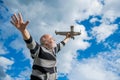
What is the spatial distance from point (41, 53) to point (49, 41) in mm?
510

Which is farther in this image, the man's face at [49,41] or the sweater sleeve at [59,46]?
the sweater sleeve at [59,46]

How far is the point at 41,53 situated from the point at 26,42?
80 centimetres

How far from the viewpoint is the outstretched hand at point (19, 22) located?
10.9 meters

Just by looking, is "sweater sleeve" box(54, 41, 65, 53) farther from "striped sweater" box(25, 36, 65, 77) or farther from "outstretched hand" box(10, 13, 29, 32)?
"outstretched hand" box(10, 13, 29, 32)

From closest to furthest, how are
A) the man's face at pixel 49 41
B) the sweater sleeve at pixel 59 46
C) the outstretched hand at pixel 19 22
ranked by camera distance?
1. the outstretched hand at pixel 19 22
2. the man's face at pixel 49 41
3. the sweater sleeve at pixel 59 46

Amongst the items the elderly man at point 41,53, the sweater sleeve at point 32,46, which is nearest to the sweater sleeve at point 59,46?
the elderly man at point 41,53

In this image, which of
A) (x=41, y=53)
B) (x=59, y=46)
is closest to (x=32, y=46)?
(x=41, y=53)

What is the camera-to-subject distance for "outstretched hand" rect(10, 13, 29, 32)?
10.9 meters

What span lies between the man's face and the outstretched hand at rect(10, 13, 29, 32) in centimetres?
135

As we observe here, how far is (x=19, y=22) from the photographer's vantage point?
10.9m

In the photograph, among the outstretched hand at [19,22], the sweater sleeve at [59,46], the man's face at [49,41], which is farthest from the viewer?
the sweater sleeve at [59,46]

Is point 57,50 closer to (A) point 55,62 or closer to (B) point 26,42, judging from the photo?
(A) point 55,62

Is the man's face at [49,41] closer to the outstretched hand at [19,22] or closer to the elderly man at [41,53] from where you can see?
the elderly man at [41,53]

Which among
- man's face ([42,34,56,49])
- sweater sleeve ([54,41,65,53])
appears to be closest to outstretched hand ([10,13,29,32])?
man's face ([42,34,56,49])
